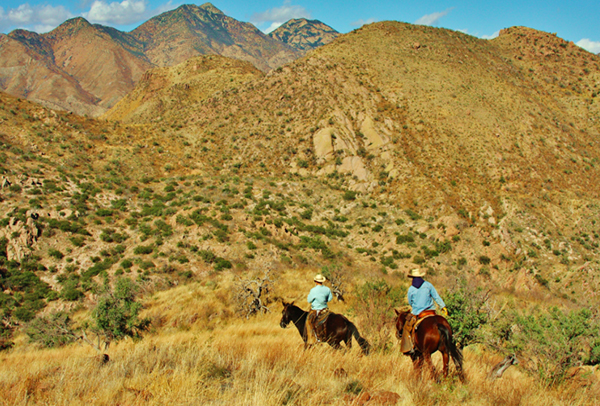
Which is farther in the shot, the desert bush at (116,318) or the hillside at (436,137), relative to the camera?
the hillside at (436,137)

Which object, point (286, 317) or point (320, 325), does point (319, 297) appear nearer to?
point (320, 325)

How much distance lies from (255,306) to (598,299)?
19984 millimetres

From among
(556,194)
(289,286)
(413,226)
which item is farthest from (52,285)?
(556,194)

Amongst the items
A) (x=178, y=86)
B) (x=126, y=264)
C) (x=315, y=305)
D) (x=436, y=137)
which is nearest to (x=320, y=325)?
(x=315, y=305)

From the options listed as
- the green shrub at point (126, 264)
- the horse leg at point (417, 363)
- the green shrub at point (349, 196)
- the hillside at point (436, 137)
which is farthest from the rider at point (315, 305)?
the green shrub at point (349, 196)

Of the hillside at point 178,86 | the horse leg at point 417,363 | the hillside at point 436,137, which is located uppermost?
the hillside at point 178,86

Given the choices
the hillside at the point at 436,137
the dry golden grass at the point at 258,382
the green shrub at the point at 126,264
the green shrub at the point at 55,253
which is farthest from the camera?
the hillside at the point at 436,137

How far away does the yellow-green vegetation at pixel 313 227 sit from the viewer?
19.6 feet

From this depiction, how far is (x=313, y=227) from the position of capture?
944 inches

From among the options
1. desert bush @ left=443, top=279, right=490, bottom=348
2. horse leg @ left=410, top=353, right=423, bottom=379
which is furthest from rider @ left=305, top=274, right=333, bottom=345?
desert bush @ left=443, top=279, right=490, bottom=348

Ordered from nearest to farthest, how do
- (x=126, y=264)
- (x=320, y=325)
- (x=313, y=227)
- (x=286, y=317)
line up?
(x=320, y=325) < (x=286, y=317) < (x=126, y=264) < (x=313, y=227)

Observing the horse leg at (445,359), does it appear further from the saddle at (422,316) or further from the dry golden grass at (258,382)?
the saddle at (422,316)

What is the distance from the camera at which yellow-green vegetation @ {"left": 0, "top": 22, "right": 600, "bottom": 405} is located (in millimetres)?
5988

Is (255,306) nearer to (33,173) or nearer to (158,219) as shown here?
(158,219)
